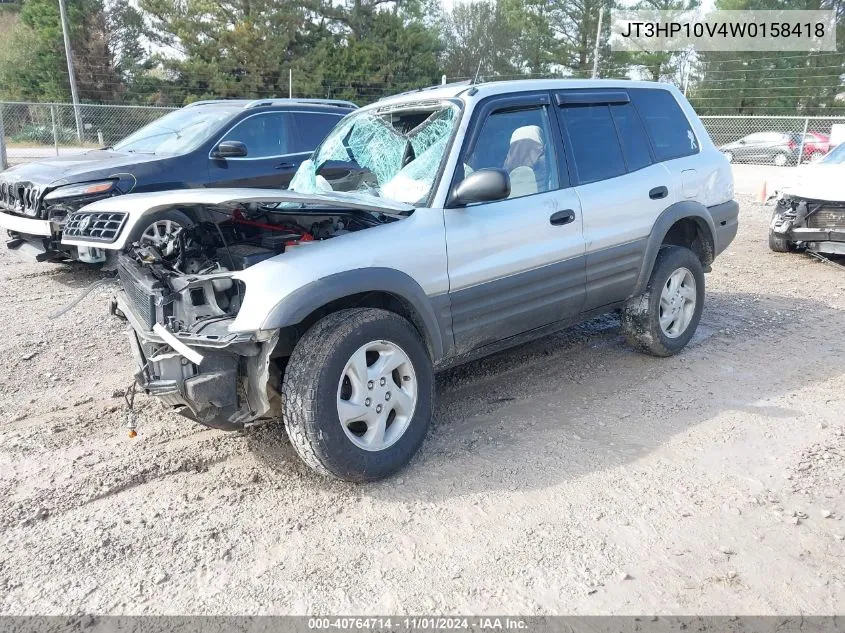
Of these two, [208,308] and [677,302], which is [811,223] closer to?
[677,302]

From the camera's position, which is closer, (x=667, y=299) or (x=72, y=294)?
(x=667, y=299)

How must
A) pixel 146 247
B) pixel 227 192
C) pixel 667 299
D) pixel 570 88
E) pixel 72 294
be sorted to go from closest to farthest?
pixel 227 192
pixel 146 247
pixel 570 88
pixel 667 299
pixel 72 294

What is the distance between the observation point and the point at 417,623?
8.19 ft

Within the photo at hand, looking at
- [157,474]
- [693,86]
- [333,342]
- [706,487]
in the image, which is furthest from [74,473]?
[693,86]

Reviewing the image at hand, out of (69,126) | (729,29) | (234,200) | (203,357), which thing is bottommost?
(203,357)

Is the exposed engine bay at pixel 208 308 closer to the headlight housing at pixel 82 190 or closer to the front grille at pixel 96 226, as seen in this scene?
the front grille at pixel 96 226

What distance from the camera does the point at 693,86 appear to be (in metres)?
33.9

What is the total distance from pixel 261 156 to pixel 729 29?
1314 inches

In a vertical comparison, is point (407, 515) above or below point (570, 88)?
below

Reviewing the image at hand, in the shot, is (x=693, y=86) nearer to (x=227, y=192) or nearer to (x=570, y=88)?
(x=570, y=88)

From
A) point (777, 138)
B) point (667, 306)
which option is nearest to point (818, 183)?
point (667, 306)

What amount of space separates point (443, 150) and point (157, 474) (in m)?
2.35

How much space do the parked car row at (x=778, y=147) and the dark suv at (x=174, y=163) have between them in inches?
604

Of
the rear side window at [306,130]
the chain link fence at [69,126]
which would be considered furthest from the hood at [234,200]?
the chain link fence at [69,126]
